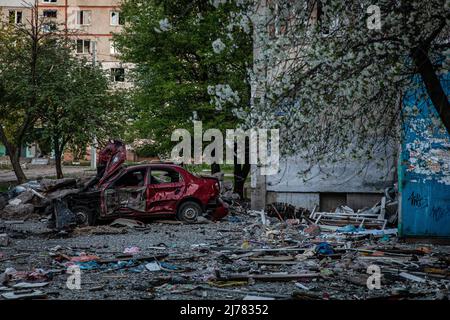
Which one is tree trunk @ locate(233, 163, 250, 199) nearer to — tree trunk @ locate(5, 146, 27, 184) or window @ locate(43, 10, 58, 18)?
tree trunk @ locate(5, 146, 27, 184)

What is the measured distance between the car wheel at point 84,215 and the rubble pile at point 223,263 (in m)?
0.67

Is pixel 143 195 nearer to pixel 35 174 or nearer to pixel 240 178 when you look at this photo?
pixel 240 178

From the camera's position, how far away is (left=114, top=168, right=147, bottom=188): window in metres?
17.3

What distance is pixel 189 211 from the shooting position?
17.9 metres

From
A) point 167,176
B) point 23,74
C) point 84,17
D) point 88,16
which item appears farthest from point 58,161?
point 84,17

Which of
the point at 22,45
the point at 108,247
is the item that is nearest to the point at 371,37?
the point at 108,247

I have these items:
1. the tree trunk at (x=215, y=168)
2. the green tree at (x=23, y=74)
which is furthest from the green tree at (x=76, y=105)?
the tree trunk at (x=215, y=168)

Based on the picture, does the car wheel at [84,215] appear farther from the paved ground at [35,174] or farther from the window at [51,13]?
the window at [51,13]

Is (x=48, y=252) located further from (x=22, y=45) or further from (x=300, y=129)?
(x=22, y=45)

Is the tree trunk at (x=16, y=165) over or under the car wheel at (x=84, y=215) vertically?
over

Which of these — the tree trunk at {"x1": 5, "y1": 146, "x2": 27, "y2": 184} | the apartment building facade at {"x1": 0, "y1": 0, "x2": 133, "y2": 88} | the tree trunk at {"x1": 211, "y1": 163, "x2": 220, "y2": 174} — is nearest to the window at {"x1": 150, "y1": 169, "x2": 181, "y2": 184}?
the tree trunk at {"x1": 211, "y1": 163, "x2": 220, "y2": 174}

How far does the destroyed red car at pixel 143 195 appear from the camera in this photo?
17.0 m

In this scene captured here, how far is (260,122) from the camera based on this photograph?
9375mm

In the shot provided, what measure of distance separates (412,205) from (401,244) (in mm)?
923
